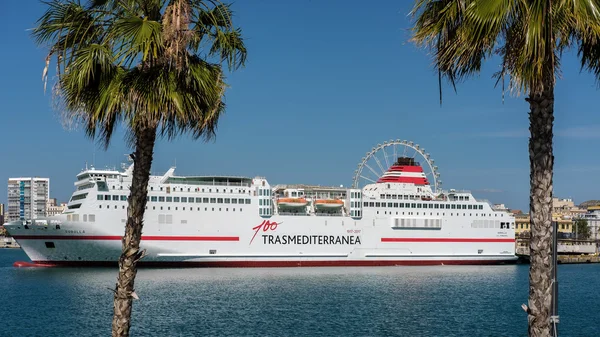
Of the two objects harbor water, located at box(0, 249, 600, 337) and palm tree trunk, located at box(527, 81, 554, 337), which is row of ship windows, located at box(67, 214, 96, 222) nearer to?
harbor water, located at box(0, 249, 600, 337)

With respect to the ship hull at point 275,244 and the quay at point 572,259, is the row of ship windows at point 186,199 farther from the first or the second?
the quay at point 572,259

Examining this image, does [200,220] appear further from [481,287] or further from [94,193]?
[481,287]

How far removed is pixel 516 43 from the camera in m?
5.66

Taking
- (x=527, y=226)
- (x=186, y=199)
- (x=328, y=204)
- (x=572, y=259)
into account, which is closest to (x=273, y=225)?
(x=328, y=204)

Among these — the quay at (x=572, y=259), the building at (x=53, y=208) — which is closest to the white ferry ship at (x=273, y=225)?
the quay at (x=572, y=259)

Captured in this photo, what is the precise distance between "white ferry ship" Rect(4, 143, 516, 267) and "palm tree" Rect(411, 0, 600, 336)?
123ft

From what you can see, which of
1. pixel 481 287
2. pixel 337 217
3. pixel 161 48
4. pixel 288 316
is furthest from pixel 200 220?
pixel 161 48

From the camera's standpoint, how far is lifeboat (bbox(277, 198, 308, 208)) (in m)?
48.3

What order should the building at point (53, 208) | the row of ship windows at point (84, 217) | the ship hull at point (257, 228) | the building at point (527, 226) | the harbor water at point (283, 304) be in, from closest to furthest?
the harbor water at point (283, 304), the row of ship windows at point (84, 217), the ship hull at point (257, 228), the building at point (527, 226), the building at point (53, 208)

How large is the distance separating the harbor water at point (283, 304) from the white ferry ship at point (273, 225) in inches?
85.6

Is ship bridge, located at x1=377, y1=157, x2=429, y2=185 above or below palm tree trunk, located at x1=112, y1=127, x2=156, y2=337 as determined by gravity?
above

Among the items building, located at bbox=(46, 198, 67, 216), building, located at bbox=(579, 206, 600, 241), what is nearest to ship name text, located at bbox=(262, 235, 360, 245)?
building, located at bbox=(579, 206, 600, 241)

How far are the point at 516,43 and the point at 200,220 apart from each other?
39.2m

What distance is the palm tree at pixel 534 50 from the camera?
212 inches
